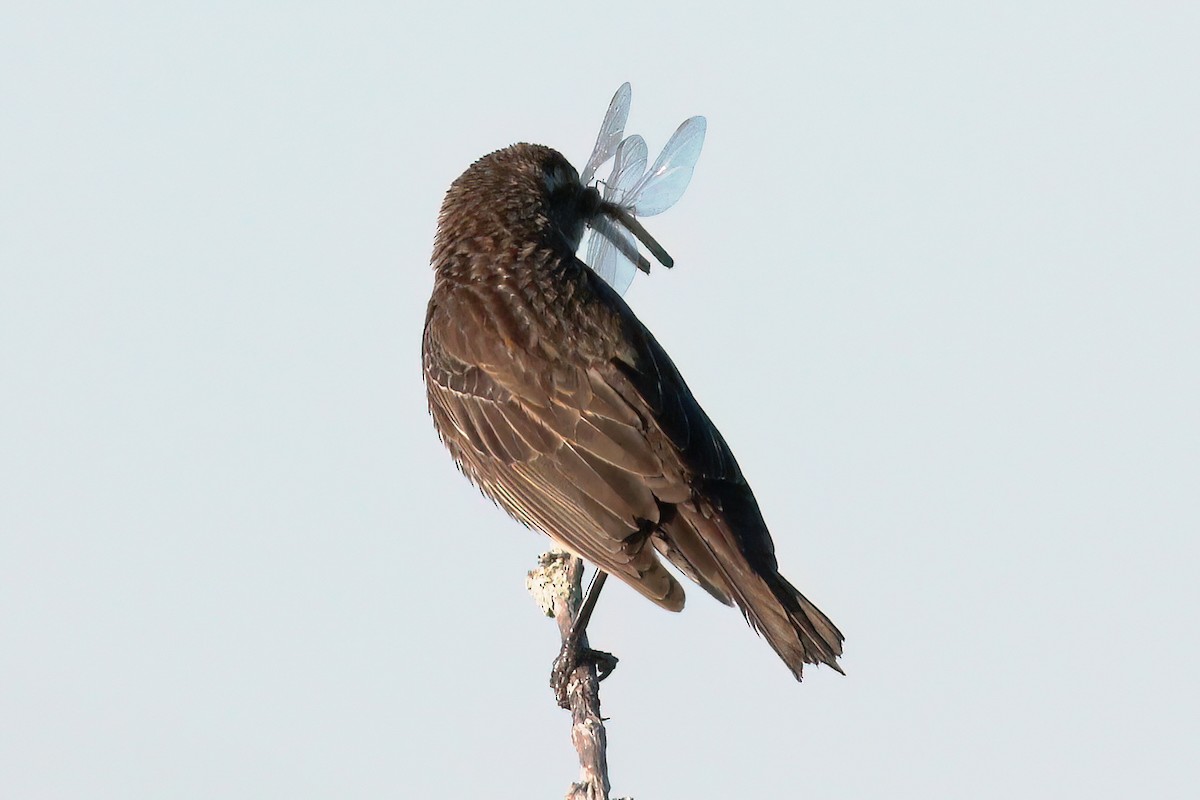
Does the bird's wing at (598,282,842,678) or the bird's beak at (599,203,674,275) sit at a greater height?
the bird's beak at (599,203,674,275)

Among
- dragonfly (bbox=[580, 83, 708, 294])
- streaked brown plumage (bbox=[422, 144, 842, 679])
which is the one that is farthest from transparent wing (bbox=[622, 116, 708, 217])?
streaked brown plumage (bbox=[422, 144, 842, 679])

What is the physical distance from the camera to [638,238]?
898cm

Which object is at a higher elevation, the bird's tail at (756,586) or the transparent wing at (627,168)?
the transparent wing at (627,168)

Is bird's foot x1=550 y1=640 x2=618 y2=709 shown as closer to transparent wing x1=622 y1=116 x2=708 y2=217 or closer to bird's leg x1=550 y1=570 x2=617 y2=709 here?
bird's leg x1=550 y1=570 x2=617 y2=709

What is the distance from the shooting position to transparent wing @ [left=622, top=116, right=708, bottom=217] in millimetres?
8961

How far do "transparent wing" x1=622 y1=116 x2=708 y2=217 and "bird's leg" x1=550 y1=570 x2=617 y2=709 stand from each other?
9.08 feet

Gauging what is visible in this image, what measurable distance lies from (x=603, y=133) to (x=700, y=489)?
10.3ft

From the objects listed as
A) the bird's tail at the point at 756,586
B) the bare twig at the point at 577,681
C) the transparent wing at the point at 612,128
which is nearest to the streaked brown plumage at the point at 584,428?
the bird's tail at the point at 756,586

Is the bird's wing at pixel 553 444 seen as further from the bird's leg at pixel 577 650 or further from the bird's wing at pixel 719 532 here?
the bird's leg at pixel 577 650

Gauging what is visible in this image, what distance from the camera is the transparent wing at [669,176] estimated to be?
896cm

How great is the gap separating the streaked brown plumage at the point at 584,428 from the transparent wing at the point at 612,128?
38.5 inches

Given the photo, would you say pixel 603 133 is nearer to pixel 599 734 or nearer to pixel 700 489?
pixel 700 489

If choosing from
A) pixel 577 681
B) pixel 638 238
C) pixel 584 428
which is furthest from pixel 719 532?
pixel 638 238

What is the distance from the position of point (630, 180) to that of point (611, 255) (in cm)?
44
